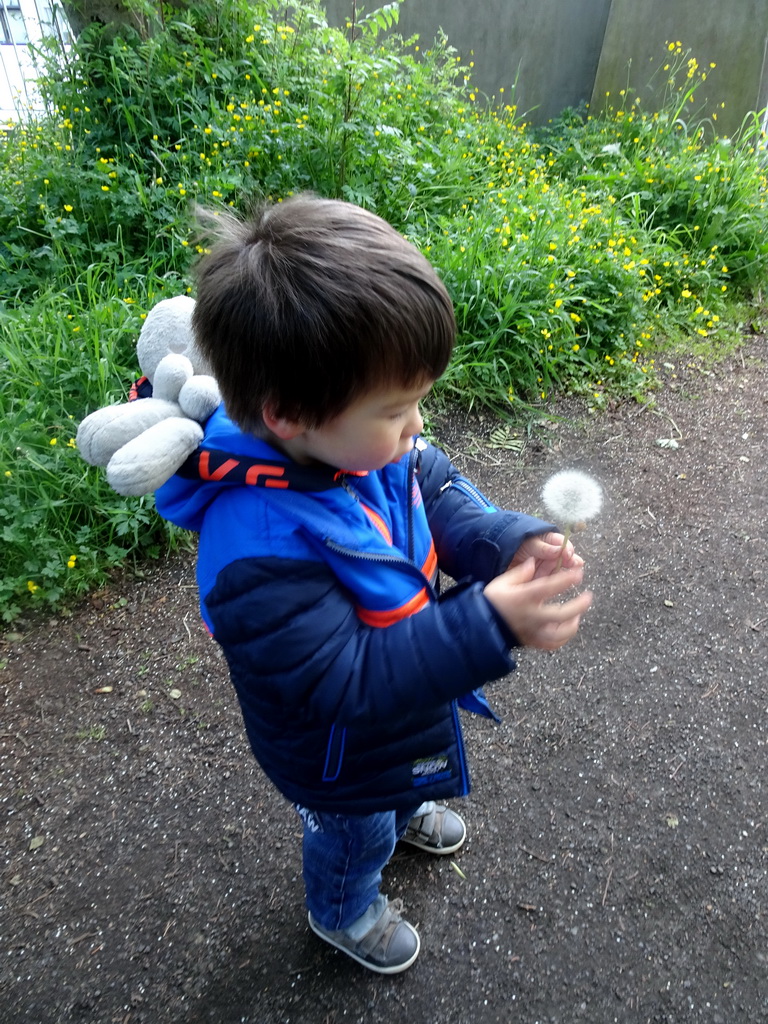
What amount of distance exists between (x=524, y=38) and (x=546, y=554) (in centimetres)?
705

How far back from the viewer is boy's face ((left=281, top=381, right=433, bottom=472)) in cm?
108

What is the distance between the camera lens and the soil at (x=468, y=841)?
167cm

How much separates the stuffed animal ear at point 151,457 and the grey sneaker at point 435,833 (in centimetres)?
128

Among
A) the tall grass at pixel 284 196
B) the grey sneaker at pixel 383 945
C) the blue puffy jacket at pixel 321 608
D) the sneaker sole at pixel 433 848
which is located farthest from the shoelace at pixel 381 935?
the tall grass at pixel 284 196

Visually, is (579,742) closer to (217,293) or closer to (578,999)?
(578,999)

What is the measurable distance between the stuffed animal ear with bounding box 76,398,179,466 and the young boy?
9 cm

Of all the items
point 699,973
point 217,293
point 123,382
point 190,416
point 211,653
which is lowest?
point 699,973

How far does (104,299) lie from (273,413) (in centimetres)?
282

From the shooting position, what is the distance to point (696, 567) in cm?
282

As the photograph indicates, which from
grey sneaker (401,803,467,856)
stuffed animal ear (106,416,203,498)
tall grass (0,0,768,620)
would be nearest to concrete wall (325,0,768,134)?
tall grass (0,0,768,620)

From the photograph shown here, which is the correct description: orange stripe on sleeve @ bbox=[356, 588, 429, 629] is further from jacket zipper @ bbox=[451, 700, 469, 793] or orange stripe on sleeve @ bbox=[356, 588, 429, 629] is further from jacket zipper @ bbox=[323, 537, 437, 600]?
jacket zipper @ bbox=[451, 700, 469, 793]

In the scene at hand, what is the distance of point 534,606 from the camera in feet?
3.56

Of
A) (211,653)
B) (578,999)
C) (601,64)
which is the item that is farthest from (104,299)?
(601,64)

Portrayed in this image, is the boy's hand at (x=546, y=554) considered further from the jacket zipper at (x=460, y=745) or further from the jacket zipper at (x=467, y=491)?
the jacket zipper at (x=460, y=745)
